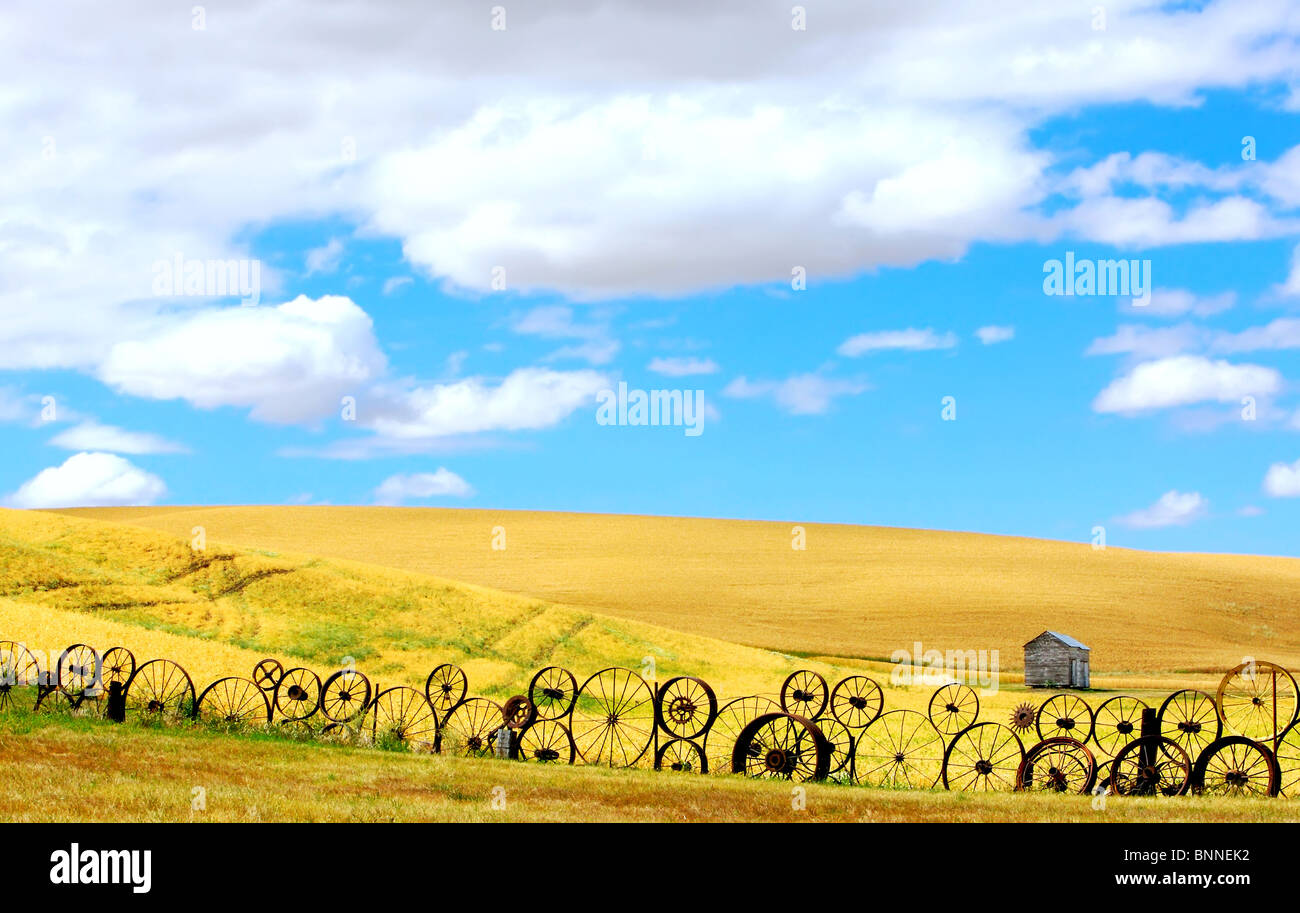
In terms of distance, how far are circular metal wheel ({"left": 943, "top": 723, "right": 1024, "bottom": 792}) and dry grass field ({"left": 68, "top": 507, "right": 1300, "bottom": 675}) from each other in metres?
25.0

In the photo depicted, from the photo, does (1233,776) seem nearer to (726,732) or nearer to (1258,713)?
(726,732)

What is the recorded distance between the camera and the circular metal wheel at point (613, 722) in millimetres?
29984

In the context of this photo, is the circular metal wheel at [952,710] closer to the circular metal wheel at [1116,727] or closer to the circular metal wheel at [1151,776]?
the circular metal wheel at [1116,727]

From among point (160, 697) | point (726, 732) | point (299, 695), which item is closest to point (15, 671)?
point (160, 697)

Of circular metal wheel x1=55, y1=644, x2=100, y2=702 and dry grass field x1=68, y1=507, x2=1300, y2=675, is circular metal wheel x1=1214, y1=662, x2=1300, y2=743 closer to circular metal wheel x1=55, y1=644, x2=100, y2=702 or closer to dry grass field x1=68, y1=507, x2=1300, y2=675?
dry grass field x1=68, y1=507, x2=1300, y2=675

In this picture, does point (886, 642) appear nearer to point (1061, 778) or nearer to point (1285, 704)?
point (1285, 704)

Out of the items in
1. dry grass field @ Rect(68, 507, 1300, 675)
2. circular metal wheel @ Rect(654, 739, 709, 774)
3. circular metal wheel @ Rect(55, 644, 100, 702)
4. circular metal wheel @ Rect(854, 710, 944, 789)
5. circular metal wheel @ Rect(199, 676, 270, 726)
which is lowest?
circular metal wheel @ Rect(854, 710, 944, 789)

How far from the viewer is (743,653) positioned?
2085 inches

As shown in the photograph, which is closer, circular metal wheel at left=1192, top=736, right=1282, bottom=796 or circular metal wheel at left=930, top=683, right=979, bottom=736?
circular metal wheel at left=1192, top=736, right=1282, bottom=796

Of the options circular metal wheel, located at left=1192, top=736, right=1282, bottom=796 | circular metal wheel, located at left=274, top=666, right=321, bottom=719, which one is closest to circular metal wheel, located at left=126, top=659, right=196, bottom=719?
circular metal wheel, located at left=274, top=666, right=321, bottom=719

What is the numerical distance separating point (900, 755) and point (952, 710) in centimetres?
964

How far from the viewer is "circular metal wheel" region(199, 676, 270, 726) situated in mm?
29438

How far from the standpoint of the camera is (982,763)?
86.4 feet
